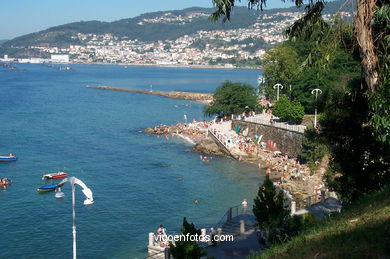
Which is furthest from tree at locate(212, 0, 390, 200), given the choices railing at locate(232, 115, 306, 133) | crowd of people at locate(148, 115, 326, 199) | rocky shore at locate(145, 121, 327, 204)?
railing at locate(232, 115, 306, 133)

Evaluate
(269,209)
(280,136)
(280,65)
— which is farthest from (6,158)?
(280,65)

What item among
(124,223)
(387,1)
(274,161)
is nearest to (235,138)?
(274,161)

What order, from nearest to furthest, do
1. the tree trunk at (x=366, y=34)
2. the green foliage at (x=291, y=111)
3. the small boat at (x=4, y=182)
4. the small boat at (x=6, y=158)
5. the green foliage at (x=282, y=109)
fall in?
the tree trunk at (x=366, y=34), the small boat at (x=4, y=182), the small boat at (x=6, y=158), the green foliage at (x=291, y=111), the green foliage at (x=282, y=109)

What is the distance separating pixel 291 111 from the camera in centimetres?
3184

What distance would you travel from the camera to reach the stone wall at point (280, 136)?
29767 millimetres

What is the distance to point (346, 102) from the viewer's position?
10.9 meters

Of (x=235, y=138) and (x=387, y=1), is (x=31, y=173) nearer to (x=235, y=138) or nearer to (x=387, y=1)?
(x=235, y=138)

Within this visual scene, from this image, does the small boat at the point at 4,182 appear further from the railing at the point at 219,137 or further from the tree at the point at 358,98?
the tree at the point at 358,98

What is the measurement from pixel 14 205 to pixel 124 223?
586cm

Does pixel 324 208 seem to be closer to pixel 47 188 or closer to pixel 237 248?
pixel 237 248

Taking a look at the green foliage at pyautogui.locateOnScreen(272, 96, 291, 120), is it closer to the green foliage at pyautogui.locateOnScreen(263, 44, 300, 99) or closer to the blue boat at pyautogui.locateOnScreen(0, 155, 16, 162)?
the green foliage at pyautogui.locateOnScreen(263, 44, 300, 99)

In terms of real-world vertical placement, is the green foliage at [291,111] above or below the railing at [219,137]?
above

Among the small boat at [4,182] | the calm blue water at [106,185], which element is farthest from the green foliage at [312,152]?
the small boat at [4,182]

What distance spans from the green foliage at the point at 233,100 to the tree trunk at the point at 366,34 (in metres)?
33.3
